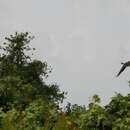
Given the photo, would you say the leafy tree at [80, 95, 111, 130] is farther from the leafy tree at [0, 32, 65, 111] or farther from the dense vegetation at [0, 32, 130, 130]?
the leafy tree at [0, 32, 65, 111]

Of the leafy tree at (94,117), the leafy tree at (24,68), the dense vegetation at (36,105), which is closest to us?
the dense vegetation at (36,105)

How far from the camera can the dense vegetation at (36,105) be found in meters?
2.91

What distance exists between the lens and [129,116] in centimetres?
1243

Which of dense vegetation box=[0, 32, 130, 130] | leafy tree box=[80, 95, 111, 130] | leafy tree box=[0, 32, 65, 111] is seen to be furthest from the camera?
leafy tree box=[0, 32, 65, 111]

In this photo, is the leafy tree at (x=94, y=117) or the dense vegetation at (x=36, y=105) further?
the leafy tree at (x=94, y=117)

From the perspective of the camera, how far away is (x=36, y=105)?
1552 centimetres

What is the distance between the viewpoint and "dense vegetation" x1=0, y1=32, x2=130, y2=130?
291cm

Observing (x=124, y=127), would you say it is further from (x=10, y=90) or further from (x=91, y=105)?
(x=10, y=90)

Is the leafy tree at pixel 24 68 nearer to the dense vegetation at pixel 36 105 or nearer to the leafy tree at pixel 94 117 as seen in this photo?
the dense vegetation at pixel 36 105

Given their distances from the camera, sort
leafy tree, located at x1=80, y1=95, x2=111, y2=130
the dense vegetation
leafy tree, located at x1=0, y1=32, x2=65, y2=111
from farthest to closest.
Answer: leafy tree, located at x1=0, y1=32, x2=65, y2=111 < leafy tree, located at x1=80, y1=95, x2=111, y2=130 < the dense vegetation

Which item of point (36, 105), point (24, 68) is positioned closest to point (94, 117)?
point (36, 105)

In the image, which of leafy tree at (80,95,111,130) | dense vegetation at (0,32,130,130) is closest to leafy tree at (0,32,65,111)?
dense vegetation at (0,32,130,130)

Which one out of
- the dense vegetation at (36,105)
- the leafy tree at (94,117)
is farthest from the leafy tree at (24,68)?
the leafy tree at (94,117)

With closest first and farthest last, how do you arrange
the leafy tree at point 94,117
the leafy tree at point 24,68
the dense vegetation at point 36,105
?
1. the dense vegetation at point 36,105
2. the leafy tree at point 94,117
3. the leafy tree at point 24,68
